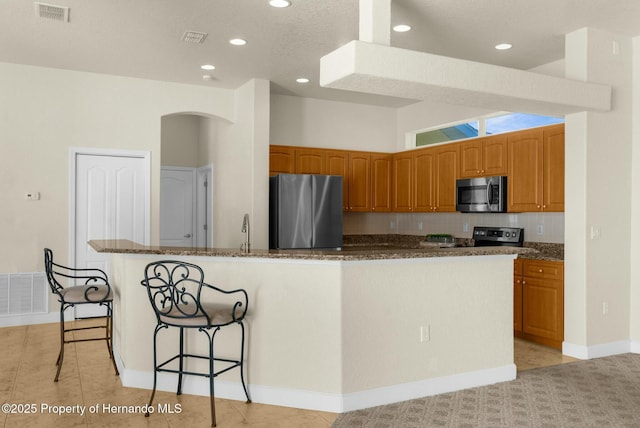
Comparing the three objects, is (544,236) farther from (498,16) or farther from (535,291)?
(498,16)

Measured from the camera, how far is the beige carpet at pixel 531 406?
10.7 feet

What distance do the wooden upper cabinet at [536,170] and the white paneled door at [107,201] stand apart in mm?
4199

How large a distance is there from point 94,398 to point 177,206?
187 inches

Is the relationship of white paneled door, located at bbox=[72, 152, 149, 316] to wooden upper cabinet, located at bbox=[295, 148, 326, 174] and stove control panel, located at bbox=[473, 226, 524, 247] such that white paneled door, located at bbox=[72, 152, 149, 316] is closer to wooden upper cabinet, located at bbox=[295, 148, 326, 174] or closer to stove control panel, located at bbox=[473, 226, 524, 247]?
wooden upper cabinet, located at bbox=[295, 148, 326, 174]

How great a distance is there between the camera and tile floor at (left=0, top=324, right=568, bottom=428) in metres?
3.21

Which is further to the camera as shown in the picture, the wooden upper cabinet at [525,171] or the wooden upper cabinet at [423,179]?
the wooden upper cabinet at [423,179]

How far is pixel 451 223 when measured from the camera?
6961 mm

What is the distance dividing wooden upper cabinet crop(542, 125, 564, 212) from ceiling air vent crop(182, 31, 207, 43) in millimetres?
3425

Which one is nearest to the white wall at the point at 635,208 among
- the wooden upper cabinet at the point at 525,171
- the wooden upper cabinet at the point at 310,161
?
the wooden upper cabinet at the point at 525,171

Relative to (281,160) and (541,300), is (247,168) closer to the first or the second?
(281,160)

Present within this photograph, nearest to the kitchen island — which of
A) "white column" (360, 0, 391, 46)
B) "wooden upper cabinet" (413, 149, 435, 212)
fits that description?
"white column" (360, 0, 391, 46)

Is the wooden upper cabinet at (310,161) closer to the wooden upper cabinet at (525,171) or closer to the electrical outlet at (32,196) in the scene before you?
the wooden upper cabinet at (525,171)

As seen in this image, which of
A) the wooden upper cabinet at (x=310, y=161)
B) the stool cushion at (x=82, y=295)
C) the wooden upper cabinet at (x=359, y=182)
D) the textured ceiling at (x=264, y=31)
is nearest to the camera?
the stool cushion at (x=82, y=295)

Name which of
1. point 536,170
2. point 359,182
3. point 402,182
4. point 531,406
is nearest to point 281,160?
point 359,182
